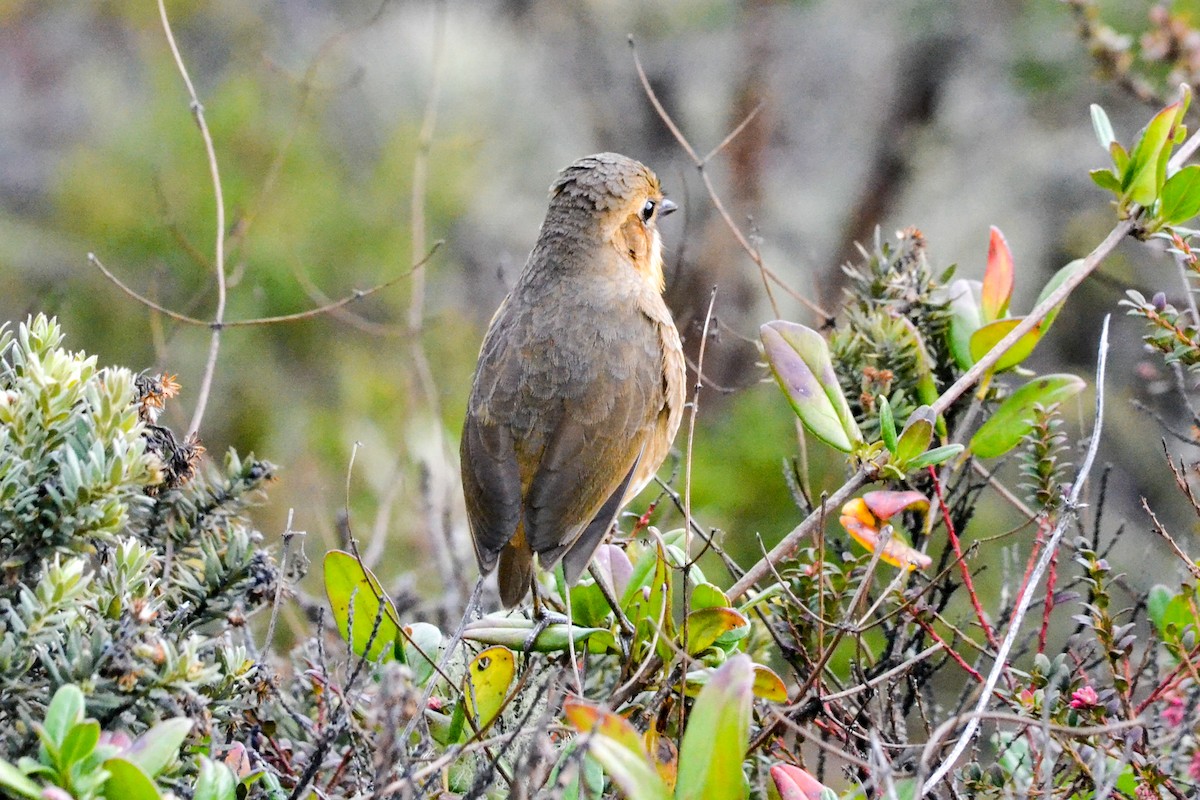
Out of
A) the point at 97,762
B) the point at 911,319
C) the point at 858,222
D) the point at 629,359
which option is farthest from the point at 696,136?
the point at 97,762

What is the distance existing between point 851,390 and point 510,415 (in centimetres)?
92

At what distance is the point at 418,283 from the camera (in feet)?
13.4

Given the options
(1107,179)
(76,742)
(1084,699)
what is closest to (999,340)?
(1107,179)

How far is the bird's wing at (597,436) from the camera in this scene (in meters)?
2.94

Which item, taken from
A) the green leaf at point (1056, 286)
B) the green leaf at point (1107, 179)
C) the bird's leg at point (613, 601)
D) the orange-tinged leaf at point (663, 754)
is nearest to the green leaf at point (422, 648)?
the bird's leg at point (613, 601)

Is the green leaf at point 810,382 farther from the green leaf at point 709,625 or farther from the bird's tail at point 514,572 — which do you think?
the bird's tail at point 514,572

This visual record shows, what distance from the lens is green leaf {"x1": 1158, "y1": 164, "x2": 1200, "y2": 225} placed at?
216 cm

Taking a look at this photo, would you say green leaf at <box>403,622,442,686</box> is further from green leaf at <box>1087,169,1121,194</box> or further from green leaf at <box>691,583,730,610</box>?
green leaf at <box>1087,169,1121,194</box>

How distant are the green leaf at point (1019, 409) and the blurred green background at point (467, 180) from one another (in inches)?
70.2

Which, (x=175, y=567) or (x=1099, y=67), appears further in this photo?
(x=1099, y=67)

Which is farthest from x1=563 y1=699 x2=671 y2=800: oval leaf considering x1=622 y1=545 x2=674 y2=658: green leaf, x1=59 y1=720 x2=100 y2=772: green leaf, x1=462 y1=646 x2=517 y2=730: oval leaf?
x1=59 y1=720 x2=100 y2=772: green leaf

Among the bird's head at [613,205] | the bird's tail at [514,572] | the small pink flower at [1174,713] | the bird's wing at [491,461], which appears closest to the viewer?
the small pink flower at [1174,713]

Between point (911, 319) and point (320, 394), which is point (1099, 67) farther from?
point (320, 394)

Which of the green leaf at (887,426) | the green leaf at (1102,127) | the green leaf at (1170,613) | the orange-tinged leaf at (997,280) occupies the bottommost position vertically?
the green leaf at (1170,613)
